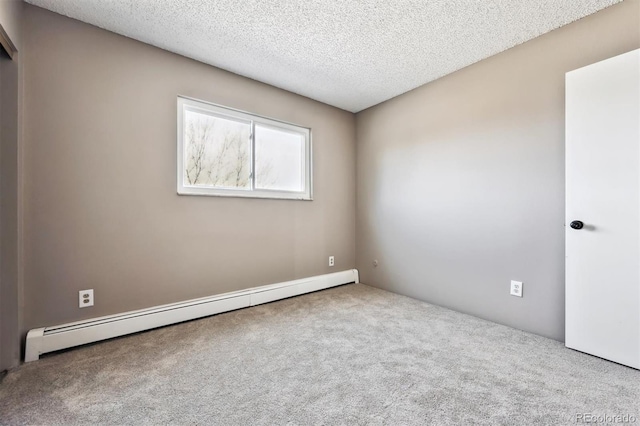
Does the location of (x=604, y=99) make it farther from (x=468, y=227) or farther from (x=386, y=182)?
(x=386, y=182)

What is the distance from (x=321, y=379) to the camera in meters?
1.57

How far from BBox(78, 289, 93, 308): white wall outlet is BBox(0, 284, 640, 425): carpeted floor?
0.32 meters

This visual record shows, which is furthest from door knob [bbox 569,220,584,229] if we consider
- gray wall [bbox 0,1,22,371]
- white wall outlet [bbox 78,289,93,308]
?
gray wall [bbox 0,1,22,371]

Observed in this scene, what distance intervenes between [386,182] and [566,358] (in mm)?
2299

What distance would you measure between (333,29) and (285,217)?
75.6 inches

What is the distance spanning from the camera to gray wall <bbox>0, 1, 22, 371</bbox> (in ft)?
5.52

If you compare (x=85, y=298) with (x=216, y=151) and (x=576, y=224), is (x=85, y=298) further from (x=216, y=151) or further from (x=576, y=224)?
(x=576, y=224)


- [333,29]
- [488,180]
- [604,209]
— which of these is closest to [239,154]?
[333,29]

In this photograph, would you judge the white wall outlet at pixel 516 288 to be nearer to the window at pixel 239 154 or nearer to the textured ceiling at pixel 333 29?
the textured ceiling at pixel 333 29

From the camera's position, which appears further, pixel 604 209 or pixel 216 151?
pixel 216 151

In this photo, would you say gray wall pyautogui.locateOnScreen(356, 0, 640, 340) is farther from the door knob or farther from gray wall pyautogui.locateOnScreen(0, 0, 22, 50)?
gray wall pyautogui.locateOnScreen(0, 0, 22, 50)

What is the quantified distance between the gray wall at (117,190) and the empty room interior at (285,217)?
0.01 meters

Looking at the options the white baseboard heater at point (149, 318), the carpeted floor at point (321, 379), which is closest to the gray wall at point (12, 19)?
the white baseboard heater at point (149, 318)

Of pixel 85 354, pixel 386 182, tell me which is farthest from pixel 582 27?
pixel 85 354
